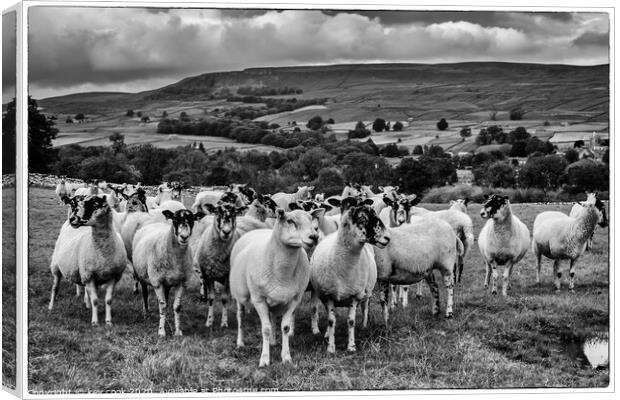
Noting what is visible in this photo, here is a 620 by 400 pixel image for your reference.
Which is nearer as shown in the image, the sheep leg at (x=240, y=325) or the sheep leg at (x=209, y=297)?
the sheep leg at (x=240, y=325)

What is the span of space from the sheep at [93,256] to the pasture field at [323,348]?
1.35 feet

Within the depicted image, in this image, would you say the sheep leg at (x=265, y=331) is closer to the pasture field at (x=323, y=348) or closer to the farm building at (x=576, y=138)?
the pasture field at (x=323, y=348)

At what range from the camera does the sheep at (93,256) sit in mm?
15109

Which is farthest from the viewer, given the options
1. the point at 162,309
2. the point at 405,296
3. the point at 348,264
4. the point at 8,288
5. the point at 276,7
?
the point at 405,296

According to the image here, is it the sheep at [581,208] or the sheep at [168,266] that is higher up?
the sheep at [581,208]

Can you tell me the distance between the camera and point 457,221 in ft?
58.7

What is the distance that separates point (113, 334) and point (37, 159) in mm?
3280

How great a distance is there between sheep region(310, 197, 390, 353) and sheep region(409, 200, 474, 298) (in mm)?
3299

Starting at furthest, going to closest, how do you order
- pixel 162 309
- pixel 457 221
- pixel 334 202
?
pixel 457 221 < pixel 162 309 < pixel 334 202

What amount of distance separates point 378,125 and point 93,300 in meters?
6.11

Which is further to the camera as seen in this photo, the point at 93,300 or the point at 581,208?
the point at 581,208

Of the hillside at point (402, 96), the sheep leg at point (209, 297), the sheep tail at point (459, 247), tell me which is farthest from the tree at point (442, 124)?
the sheep leg at point (209, 297)

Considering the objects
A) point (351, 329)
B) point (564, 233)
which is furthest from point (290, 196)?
point (564, 233)

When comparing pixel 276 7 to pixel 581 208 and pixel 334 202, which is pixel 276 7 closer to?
pixel 334 202
